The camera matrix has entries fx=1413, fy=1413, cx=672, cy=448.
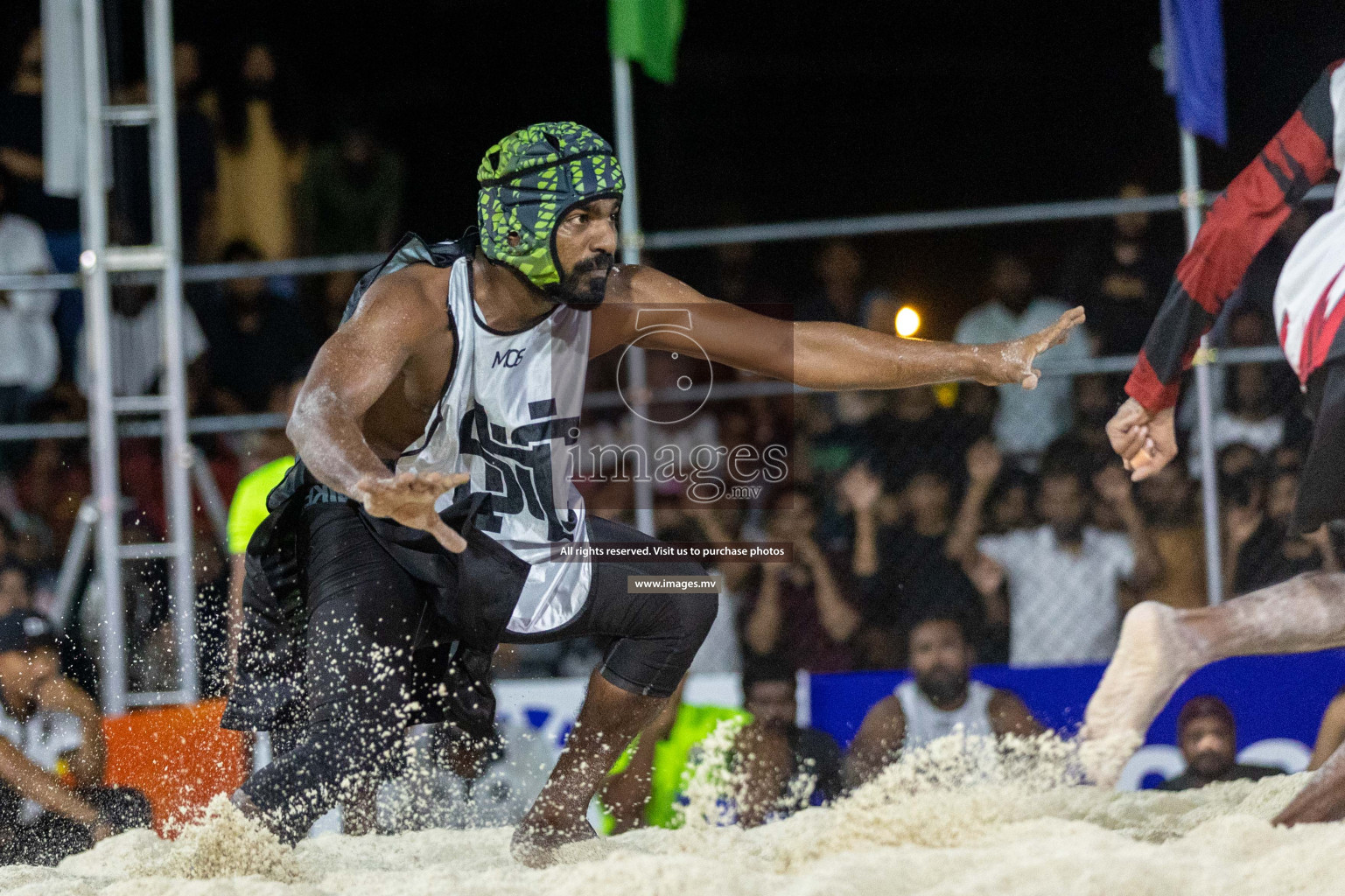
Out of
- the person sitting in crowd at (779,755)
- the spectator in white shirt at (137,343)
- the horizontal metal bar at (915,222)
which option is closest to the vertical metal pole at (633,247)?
the horizontal metal bar at (915,222)

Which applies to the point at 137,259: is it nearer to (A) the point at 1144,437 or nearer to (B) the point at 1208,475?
(A) the point at 1144,437

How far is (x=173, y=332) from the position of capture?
5.39 meters

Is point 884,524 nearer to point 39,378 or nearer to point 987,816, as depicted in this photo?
point 987,816

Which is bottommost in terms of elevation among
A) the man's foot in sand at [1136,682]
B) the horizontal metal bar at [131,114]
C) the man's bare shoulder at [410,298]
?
the man's foot in sand at [1136,682]

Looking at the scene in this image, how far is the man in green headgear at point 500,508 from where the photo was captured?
3.40 metres

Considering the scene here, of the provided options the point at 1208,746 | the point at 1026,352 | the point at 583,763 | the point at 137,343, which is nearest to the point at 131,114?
the point at 137,343

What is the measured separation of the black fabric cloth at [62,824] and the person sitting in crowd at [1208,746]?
3577 millimetres

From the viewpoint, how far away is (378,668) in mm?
3326

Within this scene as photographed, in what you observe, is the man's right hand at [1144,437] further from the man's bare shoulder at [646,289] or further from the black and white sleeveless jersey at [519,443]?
the black and white sleeveless jersey at [519,443]

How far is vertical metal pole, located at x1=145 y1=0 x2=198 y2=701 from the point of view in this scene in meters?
5.37

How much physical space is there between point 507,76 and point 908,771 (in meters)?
6.81

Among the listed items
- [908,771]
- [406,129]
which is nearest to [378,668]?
[908,771]

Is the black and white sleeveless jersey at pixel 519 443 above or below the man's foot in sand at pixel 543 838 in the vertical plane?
above

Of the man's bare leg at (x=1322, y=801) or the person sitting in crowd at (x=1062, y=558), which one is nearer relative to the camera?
the man's bare leg at (x=1322, y=801)
